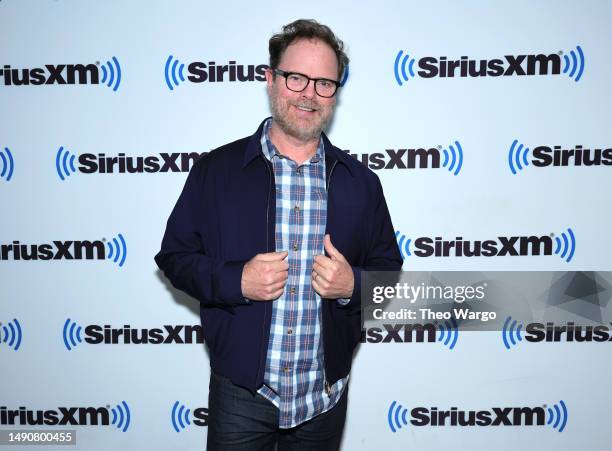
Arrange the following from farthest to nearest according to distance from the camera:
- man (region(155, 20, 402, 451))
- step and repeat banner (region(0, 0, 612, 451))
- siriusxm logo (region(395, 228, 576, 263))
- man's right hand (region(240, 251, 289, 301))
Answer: siriusxm logo (region(395, 228, 576, 263)) < step and repeat banner (region(0, 0, 612, 451)) < man (region(155, 20, 402, 451)) < man's right hand (region(240, 251, 289, 301))

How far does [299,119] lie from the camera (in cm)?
169

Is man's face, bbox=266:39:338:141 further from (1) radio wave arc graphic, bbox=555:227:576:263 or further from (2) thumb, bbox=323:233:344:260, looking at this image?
(1) radio wave arc graphic, bbox=555:227:576:263

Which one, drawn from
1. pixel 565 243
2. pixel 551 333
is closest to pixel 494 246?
pixel 565 243

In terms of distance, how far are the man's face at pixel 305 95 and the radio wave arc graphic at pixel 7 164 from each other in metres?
1.66

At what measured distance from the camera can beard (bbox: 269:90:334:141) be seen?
168 centimetres

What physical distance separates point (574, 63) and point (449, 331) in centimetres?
159

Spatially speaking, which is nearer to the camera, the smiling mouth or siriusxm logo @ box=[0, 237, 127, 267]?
the smiling mouth

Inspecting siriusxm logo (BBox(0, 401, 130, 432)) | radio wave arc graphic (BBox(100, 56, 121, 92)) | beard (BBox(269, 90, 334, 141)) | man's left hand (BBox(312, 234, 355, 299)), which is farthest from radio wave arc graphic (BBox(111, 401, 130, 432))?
beard (BBox(269, 90, 334, 141))

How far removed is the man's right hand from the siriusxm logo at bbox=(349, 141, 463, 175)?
1080mm

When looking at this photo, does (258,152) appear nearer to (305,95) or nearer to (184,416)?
(305,95)

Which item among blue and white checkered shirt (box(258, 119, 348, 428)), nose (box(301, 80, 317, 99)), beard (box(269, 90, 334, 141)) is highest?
nose (box(301, 80, 317, 99))

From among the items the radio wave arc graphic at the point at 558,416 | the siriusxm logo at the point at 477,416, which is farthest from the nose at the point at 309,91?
the radio wave arc graphic at the point at 558,416

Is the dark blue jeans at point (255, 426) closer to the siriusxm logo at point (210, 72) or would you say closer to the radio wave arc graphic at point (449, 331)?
the radio wave arc graphic at point (449, 331)

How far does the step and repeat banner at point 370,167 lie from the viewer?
2381mm
